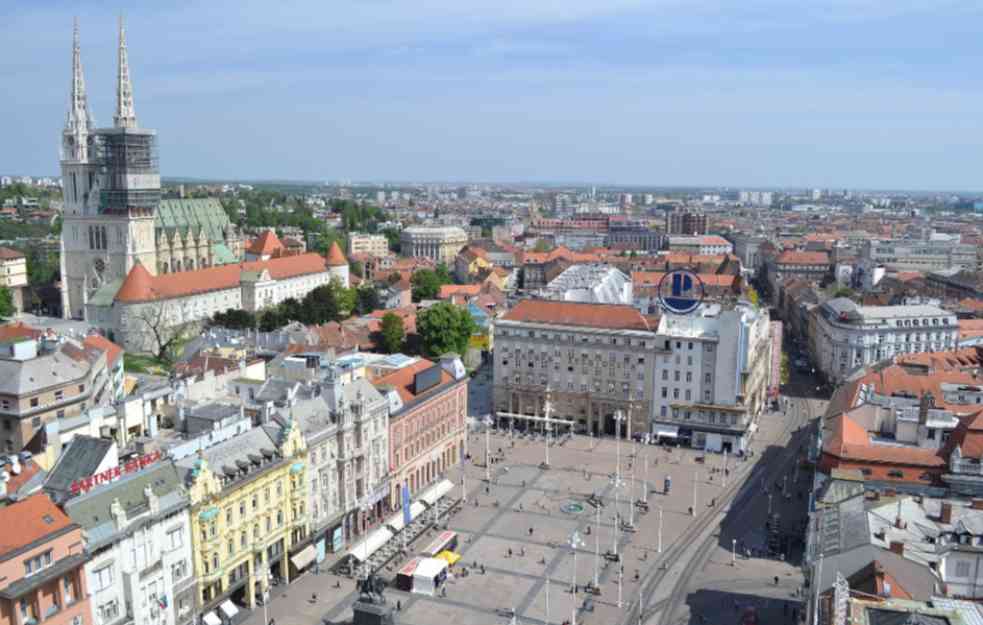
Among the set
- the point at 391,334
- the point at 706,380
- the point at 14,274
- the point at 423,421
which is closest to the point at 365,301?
the point at 391,334

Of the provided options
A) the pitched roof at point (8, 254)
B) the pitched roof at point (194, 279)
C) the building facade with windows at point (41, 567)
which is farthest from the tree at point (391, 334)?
the pitched roof at point (8, 254)

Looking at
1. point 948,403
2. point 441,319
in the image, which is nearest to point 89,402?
point 441,319

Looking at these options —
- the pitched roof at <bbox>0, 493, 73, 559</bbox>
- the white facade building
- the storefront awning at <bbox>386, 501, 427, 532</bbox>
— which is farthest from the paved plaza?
the white facade building

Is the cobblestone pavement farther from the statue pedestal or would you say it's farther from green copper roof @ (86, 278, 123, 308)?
green copper roof @ (86, 278, 123, 308)

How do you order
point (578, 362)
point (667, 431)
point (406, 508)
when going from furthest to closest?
point (578, 362), point (667, 431), point (406, 508)

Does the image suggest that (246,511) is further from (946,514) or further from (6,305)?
(6,305)

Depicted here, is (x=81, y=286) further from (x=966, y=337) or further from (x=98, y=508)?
(x=966, y=337)
